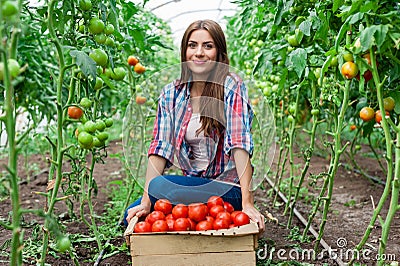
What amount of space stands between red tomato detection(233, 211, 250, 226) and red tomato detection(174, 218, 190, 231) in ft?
0.64

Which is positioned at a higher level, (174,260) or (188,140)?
(188,140)

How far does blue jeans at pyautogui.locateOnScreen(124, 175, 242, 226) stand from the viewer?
2234mm

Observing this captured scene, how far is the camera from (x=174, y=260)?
1.86 metres

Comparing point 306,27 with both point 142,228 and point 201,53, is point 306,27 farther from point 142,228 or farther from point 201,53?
point 142,228

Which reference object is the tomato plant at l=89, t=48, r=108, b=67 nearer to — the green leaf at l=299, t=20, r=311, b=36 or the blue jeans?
the blue jeans

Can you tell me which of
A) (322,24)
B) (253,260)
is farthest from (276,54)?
(253,260)

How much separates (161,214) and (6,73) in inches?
40.5

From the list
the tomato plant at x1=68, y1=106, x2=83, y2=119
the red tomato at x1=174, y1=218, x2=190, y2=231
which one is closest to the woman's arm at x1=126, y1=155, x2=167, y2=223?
the red tomato at x1=174, y1=218, x2=190, y2=231

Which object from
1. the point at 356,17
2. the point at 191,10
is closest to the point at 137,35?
the point at 356,17

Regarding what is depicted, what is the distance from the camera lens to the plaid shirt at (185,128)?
2.25m

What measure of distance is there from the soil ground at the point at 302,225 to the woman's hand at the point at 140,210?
0.28 metres

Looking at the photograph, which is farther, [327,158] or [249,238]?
[327,158]

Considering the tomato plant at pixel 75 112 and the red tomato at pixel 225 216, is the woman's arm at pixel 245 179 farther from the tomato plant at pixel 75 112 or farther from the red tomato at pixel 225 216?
the tomato plant at pixel 75 112

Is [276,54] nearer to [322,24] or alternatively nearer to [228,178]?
[322,24]
